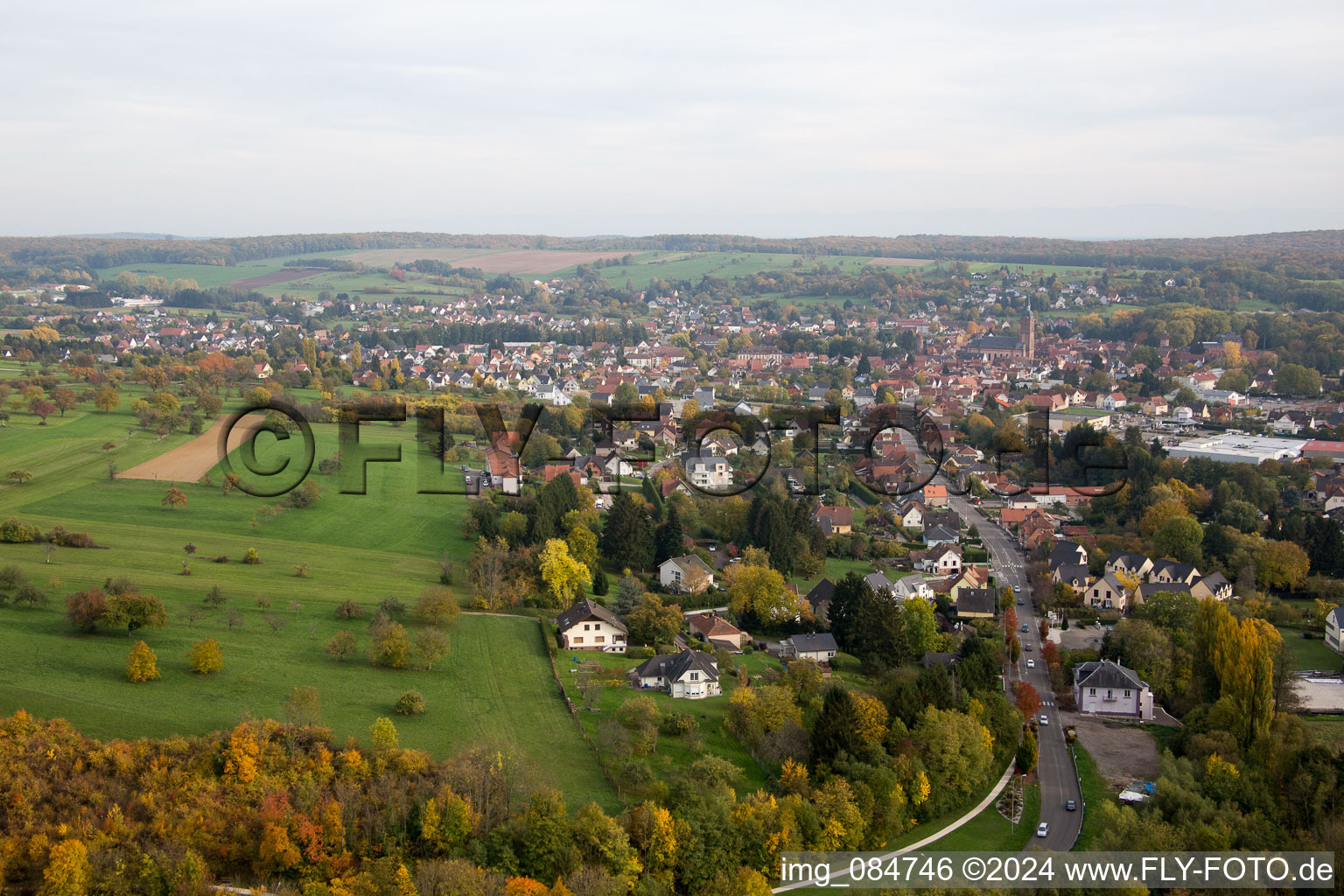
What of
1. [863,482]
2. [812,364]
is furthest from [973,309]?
[863,482]

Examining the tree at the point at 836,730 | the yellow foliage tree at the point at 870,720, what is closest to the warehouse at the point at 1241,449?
the yellow foliage tree at the point at 870,720

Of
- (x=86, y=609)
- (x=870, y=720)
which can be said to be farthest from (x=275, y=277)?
(x=870, y=720)

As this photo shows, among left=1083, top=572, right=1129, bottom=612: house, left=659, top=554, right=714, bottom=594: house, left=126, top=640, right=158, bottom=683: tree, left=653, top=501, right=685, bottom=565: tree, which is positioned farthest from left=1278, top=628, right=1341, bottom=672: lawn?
left=126, top=640, right=158, bottom=683: tree

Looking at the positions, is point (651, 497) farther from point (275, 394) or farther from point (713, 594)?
point (275, 394)

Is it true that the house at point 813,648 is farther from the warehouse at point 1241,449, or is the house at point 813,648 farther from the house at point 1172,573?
the warehouse at point 1241,449

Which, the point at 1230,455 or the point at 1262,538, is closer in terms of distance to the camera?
the point at 1262,538

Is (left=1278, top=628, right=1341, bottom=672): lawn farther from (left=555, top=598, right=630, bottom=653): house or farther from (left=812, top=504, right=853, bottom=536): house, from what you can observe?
(left=555, top=598, right=630, bottom=653): house
